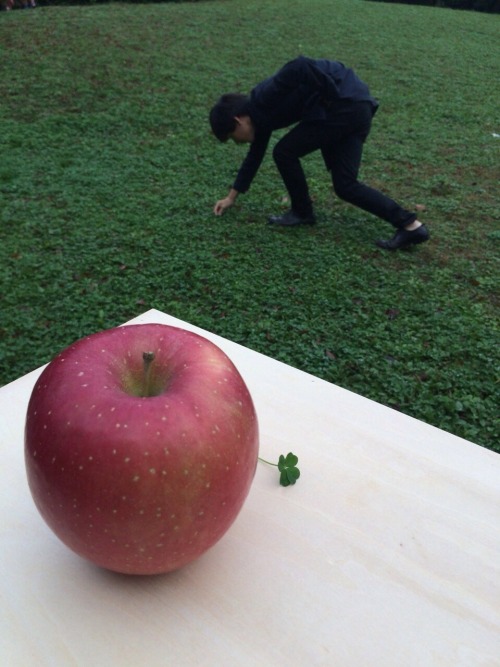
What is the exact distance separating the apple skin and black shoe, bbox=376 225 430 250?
2.89 meters

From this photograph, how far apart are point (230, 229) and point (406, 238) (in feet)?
3.62

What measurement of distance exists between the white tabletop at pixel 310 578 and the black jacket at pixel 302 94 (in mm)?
2544

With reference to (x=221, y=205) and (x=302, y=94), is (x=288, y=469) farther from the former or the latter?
(x=221, y=205)

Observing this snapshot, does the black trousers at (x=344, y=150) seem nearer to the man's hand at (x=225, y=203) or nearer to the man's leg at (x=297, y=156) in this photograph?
the man's leg at (x=297, y=156)

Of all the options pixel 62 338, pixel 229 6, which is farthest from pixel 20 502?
pixel 229 6

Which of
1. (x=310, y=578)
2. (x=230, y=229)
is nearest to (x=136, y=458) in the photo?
(x=310, y=578)

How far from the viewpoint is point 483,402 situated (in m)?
2.37

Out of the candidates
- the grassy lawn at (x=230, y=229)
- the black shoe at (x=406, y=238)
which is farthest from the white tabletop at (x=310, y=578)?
the black shoe at (x=406, y=238)

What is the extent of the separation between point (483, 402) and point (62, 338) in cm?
184

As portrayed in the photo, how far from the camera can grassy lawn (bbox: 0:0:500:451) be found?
8.73 feet

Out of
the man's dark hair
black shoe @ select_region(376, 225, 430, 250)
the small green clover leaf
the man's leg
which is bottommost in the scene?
black shoe @ select_region(376, 225, 430, 250)

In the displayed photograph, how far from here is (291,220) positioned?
388cm

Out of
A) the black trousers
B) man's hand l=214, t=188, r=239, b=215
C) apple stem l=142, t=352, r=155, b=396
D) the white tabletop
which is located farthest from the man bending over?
apple stem l=142, t=352, r=155, b=396

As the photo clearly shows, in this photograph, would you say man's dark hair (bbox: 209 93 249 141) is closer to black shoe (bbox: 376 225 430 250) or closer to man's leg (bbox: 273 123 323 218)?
man's leg (bbox: 273 123 323 218)
